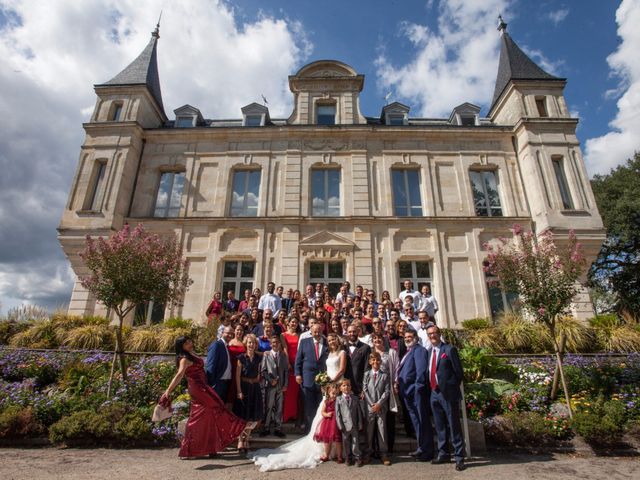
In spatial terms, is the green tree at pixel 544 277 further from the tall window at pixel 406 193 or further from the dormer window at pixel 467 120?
the dormer window at pixel 467 120

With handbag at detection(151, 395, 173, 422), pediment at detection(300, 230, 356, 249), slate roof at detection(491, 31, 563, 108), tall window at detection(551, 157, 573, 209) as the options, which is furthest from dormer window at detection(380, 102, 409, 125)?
handbag at detection(151, 395, 173, 422)

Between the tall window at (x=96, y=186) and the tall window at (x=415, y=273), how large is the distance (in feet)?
40.3

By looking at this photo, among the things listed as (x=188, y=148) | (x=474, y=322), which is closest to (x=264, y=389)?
(x=474, y=322)

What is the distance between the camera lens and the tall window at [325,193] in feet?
47.7

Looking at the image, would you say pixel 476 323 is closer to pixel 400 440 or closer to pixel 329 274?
pixel 329 274

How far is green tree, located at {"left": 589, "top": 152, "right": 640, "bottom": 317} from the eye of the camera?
18.8 m

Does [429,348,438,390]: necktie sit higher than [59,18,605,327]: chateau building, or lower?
→ lower

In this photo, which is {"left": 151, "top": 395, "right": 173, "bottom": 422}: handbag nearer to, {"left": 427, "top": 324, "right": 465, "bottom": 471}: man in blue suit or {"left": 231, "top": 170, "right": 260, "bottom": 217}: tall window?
{"left": 427, "top": 324, "right": 465, "bottom": 471}: man in blue suit

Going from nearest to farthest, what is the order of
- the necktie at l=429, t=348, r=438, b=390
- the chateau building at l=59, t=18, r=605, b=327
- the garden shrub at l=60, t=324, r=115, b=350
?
1. the necktie at l=429, t=348, r=438, b=390
2. the garden shrub at l=60, t=324, r=115, b=350
3. the chateau building at l=59, t=18, r=605, b=327

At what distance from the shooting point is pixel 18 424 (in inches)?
226

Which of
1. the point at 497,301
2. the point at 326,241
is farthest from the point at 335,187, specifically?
the point at 497,301

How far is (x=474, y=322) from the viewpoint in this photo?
11.8 metres

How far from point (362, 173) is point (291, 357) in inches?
399

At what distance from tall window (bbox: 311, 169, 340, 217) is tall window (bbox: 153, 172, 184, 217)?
5796 millimetres
